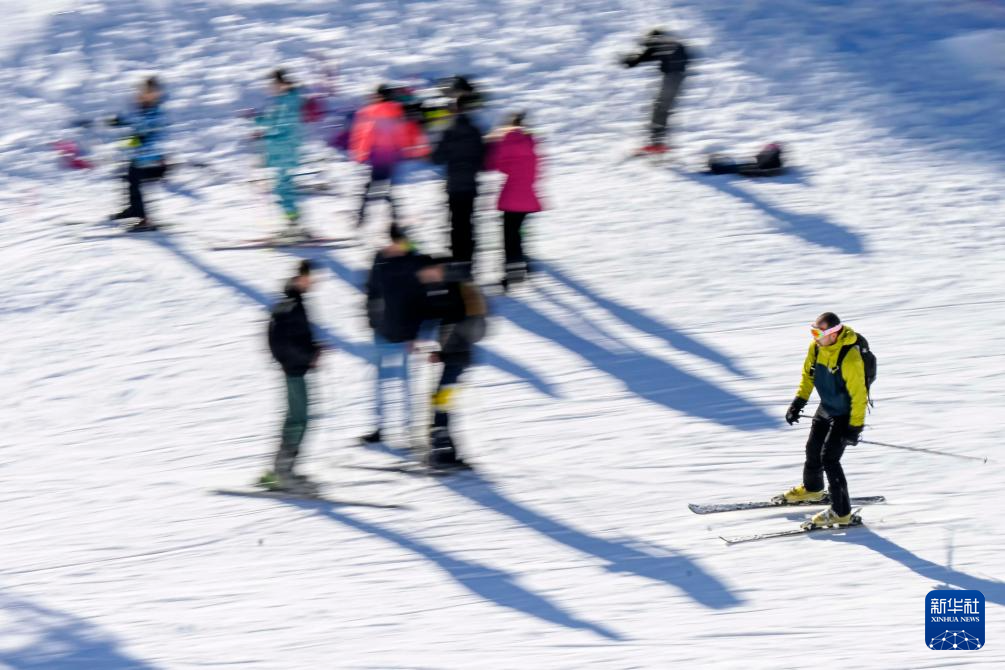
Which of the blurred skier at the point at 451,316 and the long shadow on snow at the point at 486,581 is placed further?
the blurred skier at the point at 451,316

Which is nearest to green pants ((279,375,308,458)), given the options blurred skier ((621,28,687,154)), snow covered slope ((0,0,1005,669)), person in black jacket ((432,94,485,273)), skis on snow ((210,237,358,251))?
snow covered slope ((0,0,1005,669))

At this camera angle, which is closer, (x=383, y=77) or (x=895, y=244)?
(x=895, y=244)

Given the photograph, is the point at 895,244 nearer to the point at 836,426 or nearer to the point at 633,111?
the point at 633,111

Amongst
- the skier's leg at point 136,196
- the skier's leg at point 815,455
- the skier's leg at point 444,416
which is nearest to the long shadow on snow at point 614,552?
the skier's leg at point 444,416

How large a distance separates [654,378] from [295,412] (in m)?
3.15

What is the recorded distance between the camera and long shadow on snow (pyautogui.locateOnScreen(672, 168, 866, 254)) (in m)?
13.4

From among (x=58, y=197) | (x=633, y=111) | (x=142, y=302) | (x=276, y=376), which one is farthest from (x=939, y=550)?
(x=58, y=197)

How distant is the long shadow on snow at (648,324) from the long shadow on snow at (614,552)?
103 inches

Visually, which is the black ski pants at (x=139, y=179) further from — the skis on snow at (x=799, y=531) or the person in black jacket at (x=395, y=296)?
the skis on snow at (x=799, y=531)

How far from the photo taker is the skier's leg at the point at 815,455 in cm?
894

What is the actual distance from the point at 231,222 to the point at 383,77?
12.0 feet

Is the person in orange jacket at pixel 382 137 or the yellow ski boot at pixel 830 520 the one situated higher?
the person in orange jacket at pixel 382 137

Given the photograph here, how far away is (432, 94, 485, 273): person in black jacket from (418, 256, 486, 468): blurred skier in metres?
1.92

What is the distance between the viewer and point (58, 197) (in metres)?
15.2
